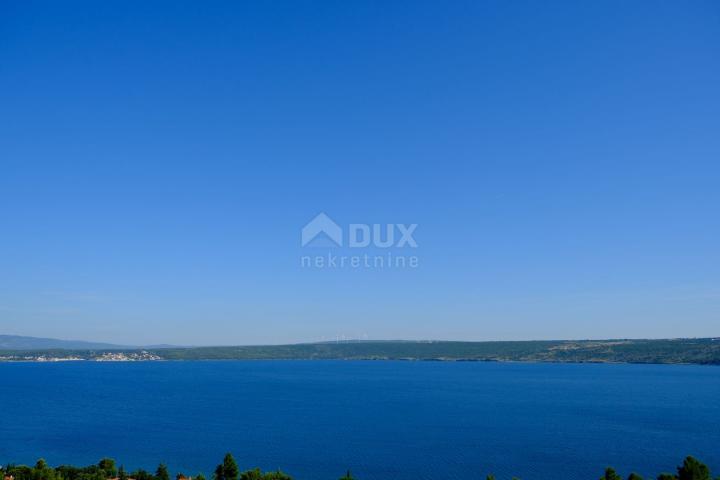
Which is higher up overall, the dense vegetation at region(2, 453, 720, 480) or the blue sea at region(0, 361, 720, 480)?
the dense vegetation at region(2, 453, 720, 480)

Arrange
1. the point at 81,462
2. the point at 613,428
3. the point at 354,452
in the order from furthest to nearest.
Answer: the point at 613,428 < the point at 354,452 < the point at 81,462

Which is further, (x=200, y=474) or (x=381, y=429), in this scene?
(x=381, y=429)

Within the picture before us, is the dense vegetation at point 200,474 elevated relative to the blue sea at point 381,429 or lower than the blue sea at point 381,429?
elevated

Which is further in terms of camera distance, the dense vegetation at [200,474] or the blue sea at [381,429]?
the blue sea at [381,429]

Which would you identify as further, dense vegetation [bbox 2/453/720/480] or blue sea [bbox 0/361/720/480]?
blue sea [bbox 0/361/720/480]

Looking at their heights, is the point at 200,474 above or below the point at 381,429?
above

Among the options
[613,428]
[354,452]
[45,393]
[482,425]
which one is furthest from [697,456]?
[45,393]

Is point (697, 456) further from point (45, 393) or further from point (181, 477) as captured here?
point (45, 393)

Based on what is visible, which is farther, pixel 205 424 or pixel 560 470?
pixel 205 424
